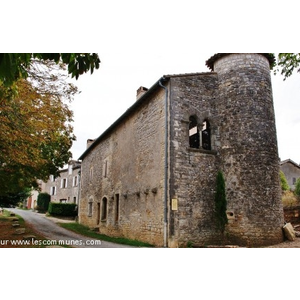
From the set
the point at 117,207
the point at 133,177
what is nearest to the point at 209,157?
the point at 133,177

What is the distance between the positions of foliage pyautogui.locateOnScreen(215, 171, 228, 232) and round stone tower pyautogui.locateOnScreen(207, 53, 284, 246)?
6.9 inches

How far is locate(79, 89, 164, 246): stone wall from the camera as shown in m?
8.93

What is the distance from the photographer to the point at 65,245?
574 centimetres

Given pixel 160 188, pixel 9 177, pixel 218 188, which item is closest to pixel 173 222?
pixel 160 188

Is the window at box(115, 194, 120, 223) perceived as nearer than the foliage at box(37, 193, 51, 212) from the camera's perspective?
Yes

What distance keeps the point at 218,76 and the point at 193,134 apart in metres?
2.09

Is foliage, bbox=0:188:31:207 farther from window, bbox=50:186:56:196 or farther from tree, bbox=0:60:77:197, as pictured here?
window, bbox=50:186:56:196

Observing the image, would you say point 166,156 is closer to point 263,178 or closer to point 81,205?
point 263,178

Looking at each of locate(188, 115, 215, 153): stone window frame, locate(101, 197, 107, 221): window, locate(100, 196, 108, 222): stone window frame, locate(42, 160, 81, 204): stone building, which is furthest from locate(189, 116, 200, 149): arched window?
locate(42, 160, 81, 204): stone building

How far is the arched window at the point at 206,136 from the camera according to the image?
9.31 meters

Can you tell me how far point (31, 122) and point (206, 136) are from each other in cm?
545

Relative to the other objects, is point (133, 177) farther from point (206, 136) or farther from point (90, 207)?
point (90, 207)

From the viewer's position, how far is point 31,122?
6742mm

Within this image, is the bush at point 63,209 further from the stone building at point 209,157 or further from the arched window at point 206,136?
the arched window at point 206,136
